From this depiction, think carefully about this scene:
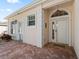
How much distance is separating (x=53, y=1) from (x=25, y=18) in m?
4.20

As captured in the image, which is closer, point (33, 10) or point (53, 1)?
point (53, 1)

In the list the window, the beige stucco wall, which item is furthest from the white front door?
the window

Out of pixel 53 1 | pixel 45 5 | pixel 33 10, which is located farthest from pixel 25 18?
pixel 53 1

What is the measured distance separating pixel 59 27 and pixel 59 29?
0.17m

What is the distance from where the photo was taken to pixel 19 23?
12273mm

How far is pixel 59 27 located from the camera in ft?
28.7

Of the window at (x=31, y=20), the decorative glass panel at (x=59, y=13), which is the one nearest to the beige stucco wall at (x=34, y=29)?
the window at (x=31, y=20)

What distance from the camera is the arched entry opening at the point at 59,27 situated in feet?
26.9

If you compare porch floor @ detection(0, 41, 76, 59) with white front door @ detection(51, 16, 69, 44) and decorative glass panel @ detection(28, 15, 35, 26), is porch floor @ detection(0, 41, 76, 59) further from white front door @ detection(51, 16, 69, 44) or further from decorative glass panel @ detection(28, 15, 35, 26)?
decorative glass panel @ detection(28, 15, 35, 26)

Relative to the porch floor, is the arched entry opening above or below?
above

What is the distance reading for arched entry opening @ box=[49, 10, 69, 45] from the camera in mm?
8195

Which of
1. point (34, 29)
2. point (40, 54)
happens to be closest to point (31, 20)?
point (34, 29)

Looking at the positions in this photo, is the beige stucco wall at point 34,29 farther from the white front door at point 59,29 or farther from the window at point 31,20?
the white front door at point 59,29

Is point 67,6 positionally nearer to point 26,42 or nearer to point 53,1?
point 53,1
